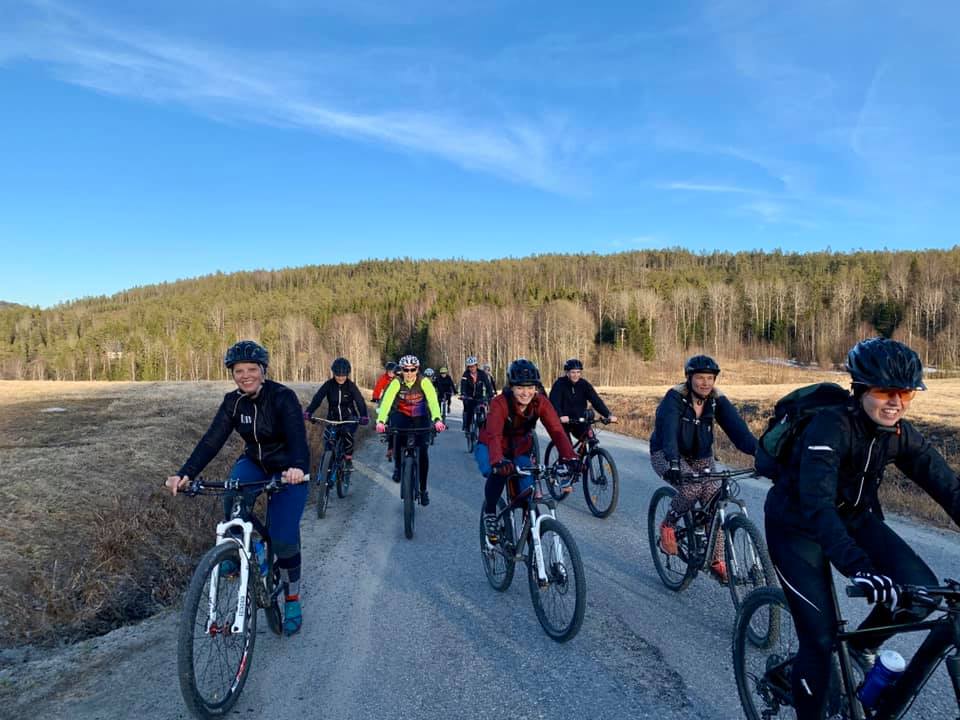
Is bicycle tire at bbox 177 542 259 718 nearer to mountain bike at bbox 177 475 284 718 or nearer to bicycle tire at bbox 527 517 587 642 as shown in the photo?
mountain bike at bbox 177 475 284 718

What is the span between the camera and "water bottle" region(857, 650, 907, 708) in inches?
90.4

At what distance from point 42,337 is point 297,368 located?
62892 mm

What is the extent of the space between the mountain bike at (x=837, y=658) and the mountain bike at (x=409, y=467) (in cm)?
451

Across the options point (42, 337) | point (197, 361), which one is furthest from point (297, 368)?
point (42, 337)

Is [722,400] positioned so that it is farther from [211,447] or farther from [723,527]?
[211,447]

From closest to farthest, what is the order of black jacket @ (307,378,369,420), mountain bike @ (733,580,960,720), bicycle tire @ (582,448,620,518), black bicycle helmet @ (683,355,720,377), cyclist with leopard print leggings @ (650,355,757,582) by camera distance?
mountain bike @ (733,580,960,720) < cyclist with leopard print leggings @ (650,355,757,582) < black bicycle helmet @ (683,355,720,377) < bicycle tire @ (582,448,620,518) < black jacket @ (307,378,369,420)

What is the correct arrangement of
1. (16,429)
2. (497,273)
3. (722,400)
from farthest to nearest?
(497,273)
(16,429)
(722,400)

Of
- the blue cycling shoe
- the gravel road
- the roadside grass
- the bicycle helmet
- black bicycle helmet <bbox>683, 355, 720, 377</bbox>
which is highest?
the bicycle helmet

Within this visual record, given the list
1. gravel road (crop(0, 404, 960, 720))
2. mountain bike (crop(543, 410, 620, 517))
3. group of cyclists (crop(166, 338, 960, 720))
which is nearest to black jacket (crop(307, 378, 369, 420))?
group of cyclists (crop(166, 338, 960, 720))

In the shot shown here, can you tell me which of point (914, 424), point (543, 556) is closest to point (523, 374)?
point (543, 556)

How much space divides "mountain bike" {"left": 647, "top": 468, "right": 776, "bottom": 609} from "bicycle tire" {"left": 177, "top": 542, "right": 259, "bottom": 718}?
3.52 m

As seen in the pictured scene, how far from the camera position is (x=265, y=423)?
4.51 meters

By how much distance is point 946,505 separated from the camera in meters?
2.65

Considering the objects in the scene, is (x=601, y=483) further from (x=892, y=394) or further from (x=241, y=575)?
(x=892, y=394)
